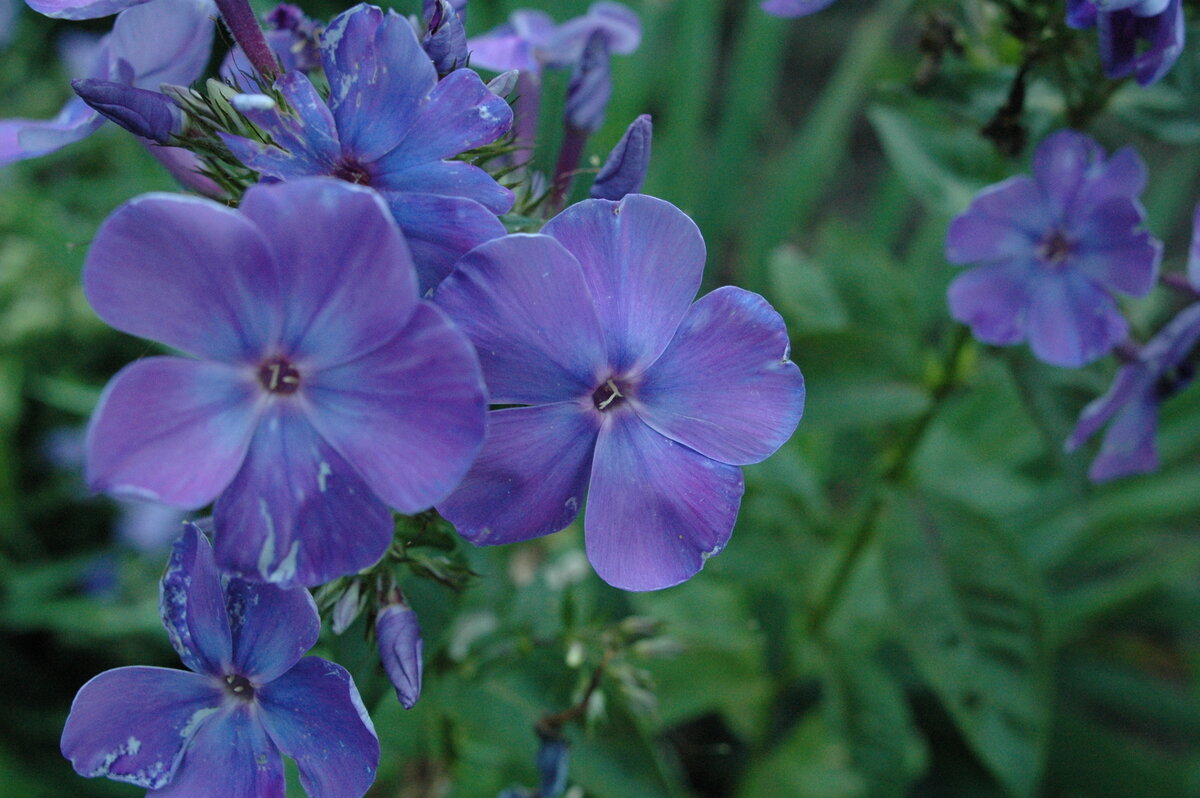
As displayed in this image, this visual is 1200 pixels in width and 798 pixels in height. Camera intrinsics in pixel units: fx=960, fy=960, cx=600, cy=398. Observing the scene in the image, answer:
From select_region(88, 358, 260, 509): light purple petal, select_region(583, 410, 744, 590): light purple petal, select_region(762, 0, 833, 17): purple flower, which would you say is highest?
select_region(762, 0, 833, 17): purple flower

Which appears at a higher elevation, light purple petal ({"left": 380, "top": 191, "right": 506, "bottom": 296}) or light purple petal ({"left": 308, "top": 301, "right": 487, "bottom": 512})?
light purple petal ({"left": 380, "top": 191, "right": 506, "bottom": 296})

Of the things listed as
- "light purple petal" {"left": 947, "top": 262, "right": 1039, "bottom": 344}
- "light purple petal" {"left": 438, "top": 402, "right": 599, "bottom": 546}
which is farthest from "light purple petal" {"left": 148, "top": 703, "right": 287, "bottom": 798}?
"light purple petal" {"left": 947, "top": 262, "right": 1039, "bottom": 344}

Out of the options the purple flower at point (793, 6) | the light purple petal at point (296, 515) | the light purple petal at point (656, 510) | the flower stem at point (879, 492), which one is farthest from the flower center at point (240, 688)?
the flower stem at point (879, 492)

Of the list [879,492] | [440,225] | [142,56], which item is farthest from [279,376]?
[879,492]

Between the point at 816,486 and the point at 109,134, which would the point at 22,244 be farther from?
the point at 816,486

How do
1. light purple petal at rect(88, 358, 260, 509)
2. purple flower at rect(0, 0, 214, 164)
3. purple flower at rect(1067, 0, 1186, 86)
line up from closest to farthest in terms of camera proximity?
light purple petal at rect(88, 358, 260, 509) < purple flower at rect(0, 0, 214, 164) < purple flower at rect(1067, 0, 1186, 86)

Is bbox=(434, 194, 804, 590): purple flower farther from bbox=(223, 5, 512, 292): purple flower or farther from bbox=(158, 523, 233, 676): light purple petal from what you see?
bbox=(158, 523, 233, 676): light purple petal
